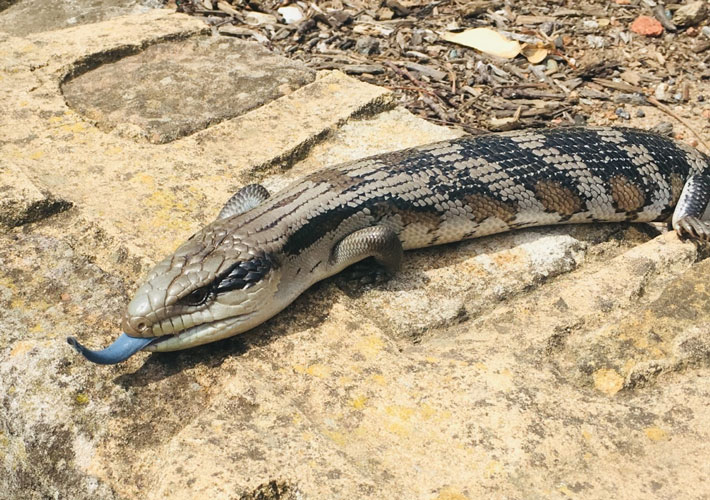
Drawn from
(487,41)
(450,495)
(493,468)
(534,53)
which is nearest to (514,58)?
(534,53)

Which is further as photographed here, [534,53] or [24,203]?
[534,53]

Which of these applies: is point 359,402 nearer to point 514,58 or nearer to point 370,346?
point 370,346

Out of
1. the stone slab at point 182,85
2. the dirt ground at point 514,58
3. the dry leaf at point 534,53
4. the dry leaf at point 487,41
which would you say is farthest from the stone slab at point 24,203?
the dry leaf at point 534,53

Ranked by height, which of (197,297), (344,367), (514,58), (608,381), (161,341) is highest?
(197,297)

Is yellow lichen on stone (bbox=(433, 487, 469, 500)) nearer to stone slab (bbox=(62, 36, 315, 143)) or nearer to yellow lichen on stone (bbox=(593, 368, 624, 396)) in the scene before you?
yellow lichen on stone (bbox=(593, 368, 624, 396))

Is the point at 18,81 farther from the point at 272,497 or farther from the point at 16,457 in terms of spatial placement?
the point at 272,497

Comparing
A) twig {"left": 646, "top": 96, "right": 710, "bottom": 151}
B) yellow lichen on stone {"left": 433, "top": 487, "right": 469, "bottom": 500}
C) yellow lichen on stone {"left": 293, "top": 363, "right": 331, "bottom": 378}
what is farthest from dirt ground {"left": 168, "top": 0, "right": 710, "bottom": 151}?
yellow lichen on stone {"left": 433, "top": 487, "right": 469, "bottom": 500}

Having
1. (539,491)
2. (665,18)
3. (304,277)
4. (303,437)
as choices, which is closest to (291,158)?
(304,277)

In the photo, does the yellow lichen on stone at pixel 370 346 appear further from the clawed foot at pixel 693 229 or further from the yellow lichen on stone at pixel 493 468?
the clawed foot at pixel 693 229
